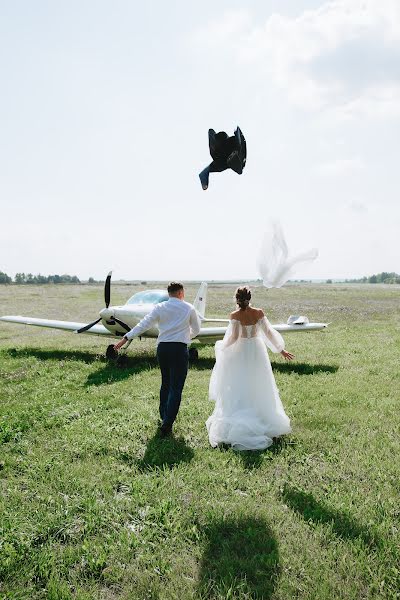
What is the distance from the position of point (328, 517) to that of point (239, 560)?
1115mm

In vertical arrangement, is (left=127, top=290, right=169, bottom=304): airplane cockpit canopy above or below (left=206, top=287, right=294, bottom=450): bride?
above

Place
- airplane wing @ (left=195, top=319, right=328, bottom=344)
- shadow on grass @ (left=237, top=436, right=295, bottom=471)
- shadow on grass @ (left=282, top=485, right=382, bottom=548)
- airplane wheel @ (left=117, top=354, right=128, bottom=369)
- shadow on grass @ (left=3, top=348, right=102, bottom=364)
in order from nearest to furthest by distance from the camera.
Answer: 1. shadow on grass @ (left=282, top=485, right=382, bottom=548)
2. shadow on grass @ (left=237, top=436, right=295, bottom=471)
3. airplane wheel @ (left=117, top=354, right=128, bottom=369)
4. airplane wing @ (left=195, top=319, right=328, bottom=344)
5. shadow on grass @ (left=3, top=348, right=102, bottom=364)

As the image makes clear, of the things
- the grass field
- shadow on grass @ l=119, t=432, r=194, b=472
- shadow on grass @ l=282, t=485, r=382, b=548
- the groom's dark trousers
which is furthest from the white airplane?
shadow on grass @ l=282, t=485, r=382, b=548

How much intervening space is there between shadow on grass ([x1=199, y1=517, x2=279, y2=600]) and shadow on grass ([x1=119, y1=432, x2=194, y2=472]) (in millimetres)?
1404

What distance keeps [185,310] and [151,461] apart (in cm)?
225

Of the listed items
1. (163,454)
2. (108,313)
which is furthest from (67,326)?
(163,454)

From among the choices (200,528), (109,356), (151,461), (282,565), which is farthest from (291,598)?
(109,356)

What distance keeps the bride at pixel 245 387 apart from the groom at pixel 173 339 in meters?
0.58

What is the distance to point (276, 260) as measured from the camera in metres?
5.78

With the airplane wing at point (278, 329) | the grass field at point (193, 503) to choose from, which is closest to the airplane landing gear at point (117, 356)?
the airplane wing at point (278, 329)

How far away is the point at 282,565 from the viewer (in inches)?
131

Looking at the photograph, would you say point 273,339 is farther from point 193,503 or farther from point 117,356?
point 117,356

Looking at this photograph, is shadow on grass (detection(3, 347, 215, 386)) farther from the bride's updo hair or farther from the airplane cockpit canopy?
the bride's updo hair

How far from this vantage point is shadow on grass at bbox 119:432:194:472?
5.17 metres
